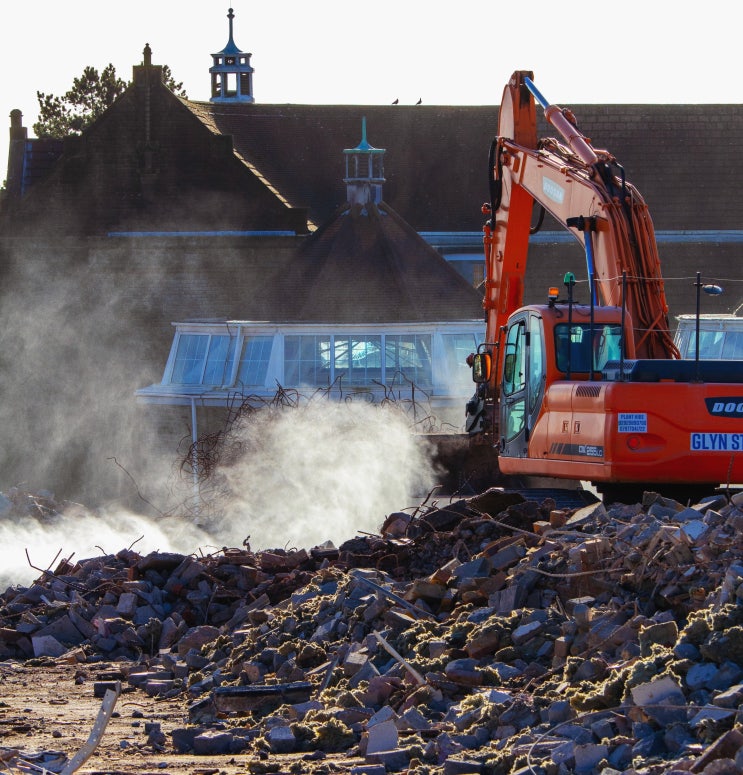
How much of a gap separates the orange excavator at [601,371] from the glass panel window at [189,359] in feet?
34.6

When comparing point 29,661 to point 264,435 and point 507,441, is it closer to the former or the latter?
point 507,441

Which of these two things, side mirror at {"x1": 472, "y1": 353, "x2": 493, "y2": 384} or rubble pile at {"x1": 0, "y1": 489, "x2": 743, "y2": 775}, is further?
side mirror at {"x1": 472, "y1": 353, "x2": 493, "y2": 384}

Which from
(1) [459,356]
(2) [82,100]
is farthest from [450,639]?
→ (2) [82,100]

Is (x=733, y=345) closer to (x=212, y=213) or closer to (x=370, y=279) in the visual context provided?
(x=370, y=279)

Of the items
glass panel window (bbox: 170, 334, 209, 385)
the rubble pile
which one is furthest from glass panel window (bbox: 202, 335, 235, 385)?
the rubble pile

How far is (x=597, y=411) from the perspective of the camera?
11.9m

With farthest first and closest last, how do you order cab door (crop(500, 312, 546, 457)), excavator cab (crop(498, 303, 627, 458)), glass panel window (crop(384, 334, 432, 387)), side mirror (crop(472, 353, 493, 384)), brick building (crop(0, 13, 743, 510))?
brick building (crop(0, 13, 743, 510)) → glass panel window (crop(384, 334, 432, 387)) → side mirror (crop(472, 353, 493, 384)) → cab door (crop(500, 312, 546, 457)) → excavator cab (crop(498, 303, 627, 458))

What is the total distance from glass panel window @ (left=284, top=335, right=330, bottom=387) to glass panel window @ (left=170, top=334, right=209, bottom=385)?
1.95 m

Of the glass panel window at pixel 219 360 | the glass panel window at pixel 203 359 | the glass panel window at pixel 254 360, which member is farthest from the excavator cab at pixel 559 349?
the glass panel window at pixel 203 359

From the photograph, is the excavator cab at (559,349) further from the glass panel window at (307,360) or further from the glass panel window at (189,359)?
the glass panel window at (189,359)

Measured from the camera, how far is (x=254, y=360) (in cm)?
2617

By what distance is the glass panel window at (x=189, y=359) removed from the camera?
27.1 metres

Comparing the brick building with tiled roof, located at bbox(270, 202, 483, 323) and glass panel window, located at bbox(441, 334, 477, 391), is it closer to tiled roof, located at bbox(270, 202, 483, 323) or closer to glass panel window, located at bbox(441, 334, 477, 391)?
tiled roof, located at bbox(270, 202, 483, 323)

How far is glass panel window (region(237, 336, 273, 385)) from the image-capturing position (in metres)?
26.0
